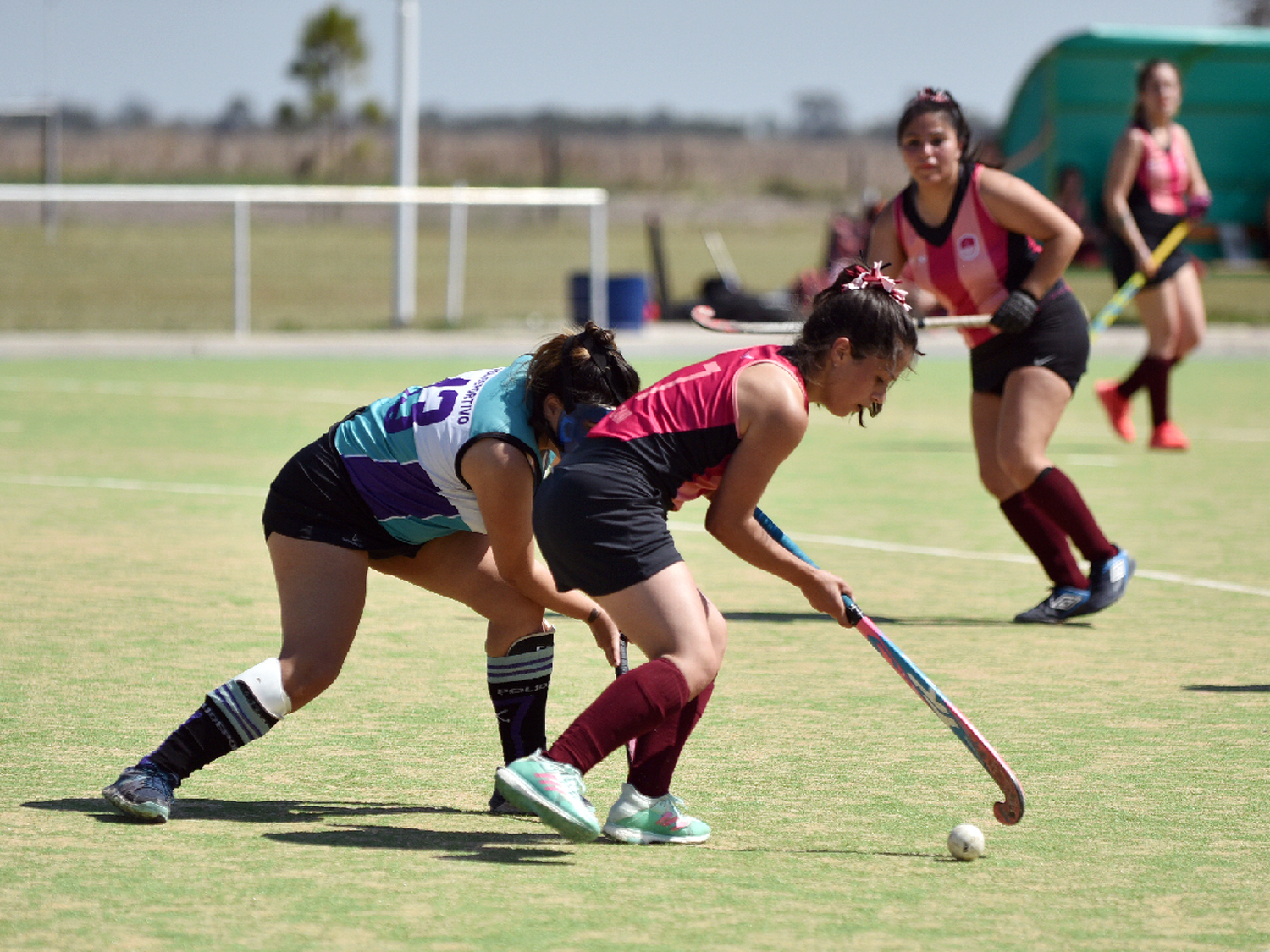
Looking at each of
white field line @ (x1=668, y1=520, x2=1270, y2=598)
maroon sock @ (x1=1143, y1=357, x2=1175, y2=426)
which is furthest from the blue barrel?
white field line @ (x1=668, y1=520, x2=1270, y2=598)

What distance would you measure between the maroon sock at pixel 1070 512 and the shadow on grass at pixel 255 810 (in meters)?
3.34

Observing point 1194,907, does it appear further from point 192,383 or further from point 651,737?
point 192,383

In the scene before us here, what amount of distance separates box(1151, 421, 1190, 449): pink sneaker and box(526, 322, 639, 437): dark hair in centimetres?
860

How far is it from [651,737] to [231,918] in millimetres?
1057

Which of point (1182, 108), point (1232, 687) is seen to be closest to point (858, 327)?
point (1232, 687)

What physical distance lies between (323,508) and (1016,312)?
3.43m

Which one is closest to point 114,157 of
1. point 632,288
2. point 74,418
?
point 632,288

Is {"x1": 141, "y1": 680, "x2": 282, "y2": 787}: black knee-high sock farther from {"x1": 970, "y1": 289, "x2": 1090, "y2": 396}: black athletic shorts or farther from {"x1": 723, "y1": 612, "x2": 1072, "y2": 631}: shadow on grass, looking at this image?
{"x1": 970, "y1": 289, "x2": 1090, "y2": 396}: black athletic shorts

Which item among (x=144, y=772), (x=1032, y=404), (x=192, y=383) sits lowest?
(x=192, y=383)

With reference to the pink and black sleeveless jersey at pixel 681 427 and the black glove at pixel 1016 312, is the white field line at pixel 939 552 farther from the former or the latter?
the pink and black sleeveless jersey at pixel 681 427

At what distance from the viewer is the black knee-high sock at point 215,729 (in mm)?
4539

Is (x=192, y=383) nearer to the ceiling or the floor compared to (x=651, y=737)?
nearer to the floor

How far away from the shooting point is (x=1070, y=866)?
4.23 metres

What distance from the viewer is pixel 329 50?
69.0 meters
